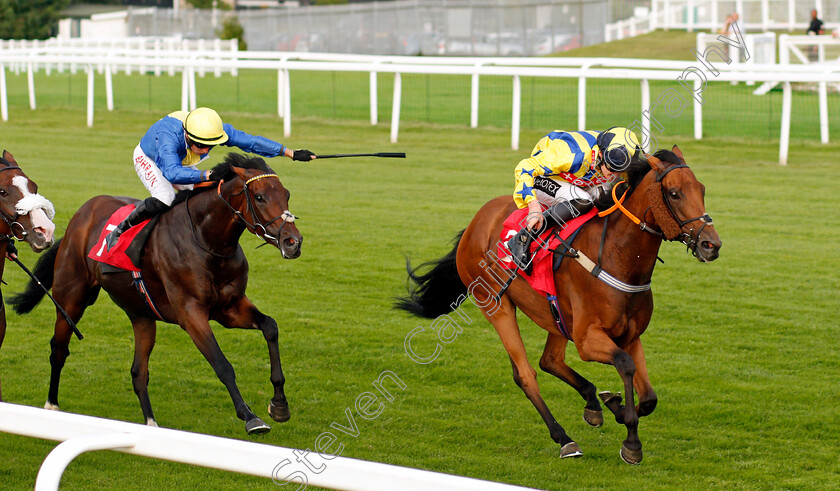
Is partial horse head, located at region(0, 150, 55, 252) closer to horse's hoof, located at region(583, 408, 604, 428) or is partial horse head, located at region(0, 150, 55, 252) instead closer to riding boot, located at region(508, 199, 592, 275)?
riding boot, located at region(508, 199, 592, 275)

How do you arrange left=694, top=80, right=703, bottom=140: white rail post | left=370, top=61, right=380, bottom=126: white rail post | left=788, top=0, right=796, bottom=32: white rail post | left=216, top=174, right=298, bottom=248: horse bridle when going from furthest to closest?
left=788, top=0, right=796, bottom=32: white rail post < left=370, top=61, right=380, bottom=126: white rail post < left=694, top=80, right=703, bottom=140: white rail post < left=216, top=174, right=298, bottom=248: horse bridle

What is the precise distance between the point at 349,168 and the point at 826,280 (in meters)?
6.37

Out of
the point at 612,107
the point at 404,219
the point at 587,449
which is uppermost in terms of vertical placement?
the point at 612,107

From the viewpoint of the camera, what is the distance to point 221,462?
2.09 m

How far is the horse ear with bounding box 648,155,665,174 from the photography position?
4.10 m

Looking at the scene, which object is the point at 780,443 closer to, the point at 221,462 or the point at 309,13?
the point at 221,462

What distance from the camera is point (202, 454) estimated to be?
2094mm

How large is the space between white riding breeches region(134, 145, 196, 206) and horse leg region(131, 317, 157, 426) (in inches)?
26.8

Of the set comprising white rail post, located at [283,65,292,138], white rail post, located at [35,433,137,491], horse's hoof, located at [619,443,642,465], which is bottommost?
horse's hoof, located at [619,443,642,465]

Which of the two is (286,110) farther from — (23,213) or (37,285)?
(23,213)

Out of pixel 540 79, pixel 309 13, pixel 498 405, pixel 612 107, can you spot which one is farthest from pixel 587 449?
pixel 309 13

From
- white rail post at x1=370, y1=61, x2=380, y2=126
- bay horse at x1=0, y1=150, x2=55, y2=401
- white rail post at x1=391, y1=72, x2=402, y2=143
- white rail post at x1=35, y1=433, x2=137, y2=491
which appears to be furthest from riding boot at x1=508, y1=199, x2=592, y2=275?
white rail post at x1=370, y1=61, x2=380, y2=126

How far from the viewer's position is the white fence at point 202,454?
1909 millimetres

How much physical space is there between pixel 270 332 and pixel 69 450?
2.60m
